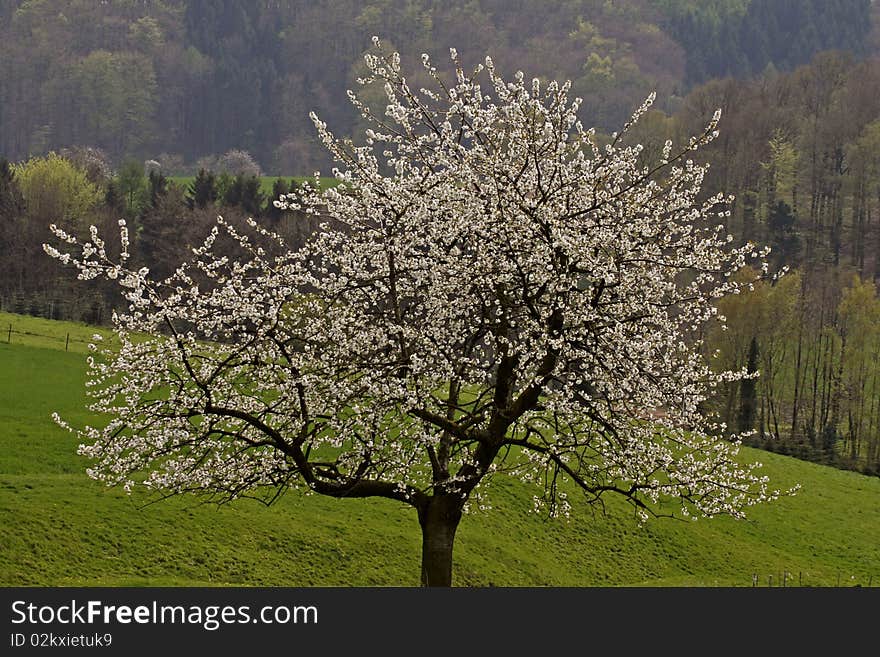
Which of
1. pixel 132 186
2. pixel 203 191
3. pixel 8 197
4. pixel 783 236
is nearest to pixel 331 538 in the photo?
pixel 8 197

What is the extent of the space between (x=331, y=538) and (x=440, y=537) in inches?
494

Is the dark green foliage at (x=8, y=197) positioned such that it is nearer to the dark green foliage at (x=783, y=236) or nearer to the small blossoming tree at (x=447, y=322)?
the small blossoming tree at (x=447, y=322)

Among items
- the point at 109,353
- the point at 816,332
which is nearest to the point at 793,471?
the point at 816,332

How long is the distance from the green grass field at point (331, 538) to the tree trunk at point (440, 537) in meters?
6.86

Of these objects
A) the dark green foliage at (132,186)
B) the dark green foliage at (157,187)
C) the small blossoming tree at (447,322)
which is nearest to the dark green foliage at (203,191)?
the dark green foliage at (157,187)

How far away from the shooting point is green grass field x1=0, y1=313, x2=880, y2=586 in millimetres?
27203

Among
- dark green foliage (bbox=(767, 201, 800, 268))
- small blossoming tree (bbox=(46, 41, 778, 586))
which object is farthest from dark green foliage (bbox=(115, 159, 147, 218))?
small blossoming tree (bbox=(46, 41, 778, 586))

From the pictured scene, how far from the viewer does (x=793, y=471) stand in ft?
164

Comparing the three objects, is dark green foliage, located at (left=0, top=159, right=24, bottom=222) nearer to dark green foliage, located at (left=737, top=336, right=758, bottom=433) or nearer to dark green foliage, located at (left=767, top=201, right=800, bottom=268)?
dark green foliage, located at (left=737, top=336, right=758, bottom=433)

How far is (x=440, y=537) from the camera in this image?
1933 centimetres

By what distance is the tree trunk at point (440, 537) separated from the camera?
1927 centimetres

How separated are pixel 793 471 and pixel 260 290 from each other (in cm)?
3879

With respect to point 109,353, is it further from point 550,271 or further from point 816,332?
point 816,332

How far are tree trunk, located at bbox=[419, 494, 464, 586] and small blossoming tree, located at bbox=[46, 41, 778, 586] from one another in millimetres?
37
